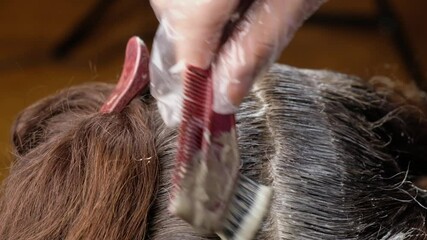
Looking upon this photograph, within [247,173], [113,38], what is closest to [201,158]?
[247,173]

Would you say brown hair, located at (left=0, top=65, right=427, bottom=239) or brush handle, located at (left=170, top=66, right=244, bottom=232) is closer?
brush handle, located at (left=170, top=66, right=244, bottom=232)

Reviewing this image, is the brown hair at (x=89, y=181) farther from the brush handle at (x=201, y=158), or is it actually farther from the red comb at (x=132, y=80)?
the brush handle at (x=201, y=158)

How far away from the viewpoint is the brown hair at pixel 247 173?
29.2 inches

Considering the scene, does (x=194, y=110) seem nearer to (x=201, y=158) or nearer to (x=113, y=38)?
(x=201, y=158)

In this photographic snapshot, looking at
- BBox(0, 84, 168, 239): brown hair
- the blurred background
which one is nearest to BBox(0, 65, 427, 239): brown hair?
BBox(0, 84, 168, 239): brown hair

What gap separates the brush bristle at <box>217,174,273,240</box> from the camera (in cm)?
65

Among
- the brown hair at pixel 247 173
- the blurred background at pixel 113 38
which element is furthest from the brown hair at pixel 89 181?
the blurred background at pixel 113 38

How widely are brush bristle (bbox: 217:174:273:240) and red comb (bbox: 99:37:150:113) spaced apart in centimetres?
19

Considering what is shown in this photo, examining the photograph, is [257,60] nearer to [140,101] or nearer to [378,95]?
[140,101]

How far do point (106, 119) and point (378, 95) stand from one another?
1.21 ft

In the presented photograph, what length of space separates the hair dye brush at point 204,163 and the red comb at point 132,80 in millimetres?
200

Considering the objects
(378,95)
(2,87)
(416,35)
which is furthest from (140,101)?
(416,35)

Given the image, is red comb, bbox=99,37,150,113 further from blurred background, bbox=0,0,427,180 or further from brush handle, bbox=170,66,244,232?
blurred background, bbox=0,0,427,180

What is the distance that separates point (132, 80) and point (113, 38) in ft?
4.53
